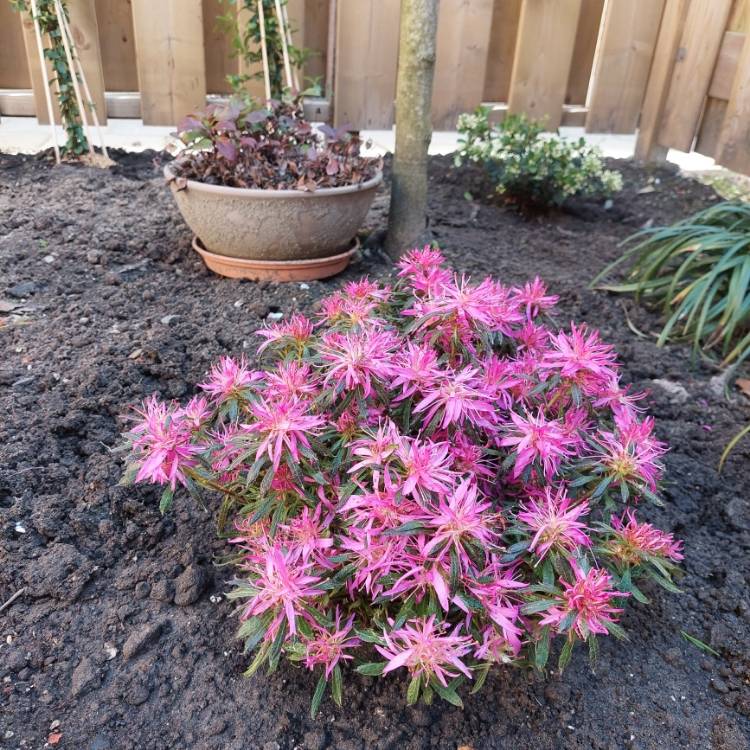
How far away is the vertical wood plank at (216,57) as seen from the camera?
15.6ft

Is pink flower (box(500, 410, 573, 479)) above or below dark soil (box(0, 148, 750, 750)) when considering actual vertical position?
above

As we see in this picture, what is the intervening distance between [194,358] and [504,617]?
146 centimetres

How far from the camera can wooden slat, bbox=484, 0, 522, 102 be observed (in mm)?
5086

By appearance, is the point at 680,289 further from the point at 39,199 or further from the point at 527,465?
the point at 39,199

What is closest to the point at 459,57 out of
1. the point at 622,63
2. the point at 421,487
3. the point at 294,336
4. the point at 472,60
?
the point at 472,60

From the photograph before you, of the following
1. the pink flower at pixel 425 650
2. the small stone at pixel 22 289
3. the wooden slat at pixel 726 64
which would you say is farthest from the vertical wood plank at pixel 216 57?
the pink flower at pixel 425 650

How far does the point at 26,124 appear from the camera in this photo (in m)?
4.51

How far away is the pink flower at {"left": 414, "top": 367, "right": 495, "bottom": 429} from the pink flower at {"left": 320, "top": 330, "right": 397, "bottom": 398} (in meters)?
0.09

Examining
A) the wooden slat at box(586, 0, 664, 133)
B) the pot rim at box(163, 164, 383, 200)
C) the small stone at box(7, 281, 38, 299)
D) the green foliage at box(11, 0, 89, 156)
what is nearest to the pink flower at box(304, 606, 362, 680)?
the pot rim at box(163, 164, 383, 200)

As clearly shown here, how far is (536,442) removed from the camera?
1209mm

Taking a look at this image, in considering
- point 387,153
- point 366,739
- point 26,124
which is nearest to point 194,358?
point 366,739

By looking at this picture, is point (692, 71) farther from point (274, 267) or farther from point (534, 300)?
point (534, 300)

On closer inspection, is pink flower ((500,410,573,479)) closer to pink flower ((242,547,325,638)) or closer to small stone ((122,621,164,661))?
pink flower ((242,547,325,638))

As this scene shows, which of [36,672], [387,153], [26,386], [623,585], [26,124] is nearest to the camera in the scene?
[623,585]
